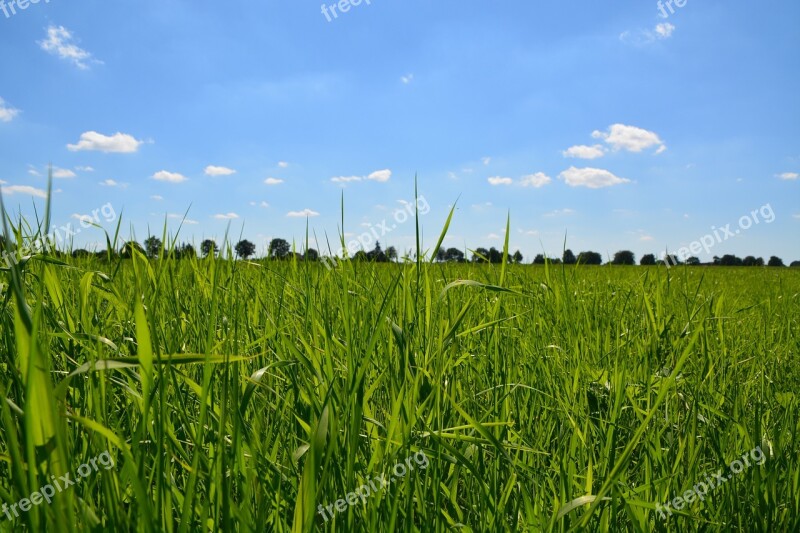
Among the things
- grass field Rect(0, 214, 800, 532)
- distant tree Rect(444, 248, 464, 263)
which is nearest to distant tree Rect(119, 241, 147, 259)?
grass field Rect(0, 214, 800, 532)

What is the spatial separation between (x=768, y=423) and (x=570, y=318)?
2.38 feet

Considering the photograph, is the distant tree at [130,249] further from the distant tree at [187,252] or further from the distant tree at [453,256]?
the distant tree at [453,256]

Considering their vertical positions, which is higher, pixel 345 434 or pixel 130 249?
pixel 130 249

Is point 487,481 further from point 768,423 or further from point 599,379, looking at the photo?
point 768,423

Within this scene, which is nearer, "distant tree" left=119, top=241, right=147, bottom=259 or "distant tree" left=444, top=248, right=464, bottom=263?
"distant tree" left=119, top=241, right=147, bottom=259

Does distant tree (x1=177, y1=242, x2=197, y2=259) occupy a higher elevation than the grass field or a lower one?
higher

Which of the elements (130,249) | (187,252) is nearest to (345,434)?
(130,249)

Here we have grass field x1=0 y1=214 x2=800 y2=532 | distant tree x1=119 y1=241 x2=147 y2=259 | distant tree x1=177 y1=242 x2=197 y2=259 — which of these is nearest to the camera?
grass field x1=0 y1=214 x2=800 y2=532

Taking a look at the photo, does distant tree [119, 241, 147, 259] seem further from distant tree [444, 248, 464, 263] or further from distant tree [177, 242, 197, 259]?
distant tree [444, 248, 464, 263]

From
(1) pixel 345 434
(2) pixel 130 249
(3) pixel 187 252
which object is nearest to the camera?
(1) pixel 345 434

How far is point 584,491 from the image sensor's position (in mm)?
1133

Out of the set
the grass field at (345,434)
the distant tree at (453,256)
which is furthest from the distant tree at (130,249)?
the distant tree at (453,256)

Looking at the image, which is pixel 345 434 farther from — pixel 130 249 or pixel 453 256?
pixel 453 256

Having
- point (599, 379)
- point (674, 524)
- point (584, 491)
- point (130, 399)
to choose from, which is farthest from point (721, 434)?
point (130, 399)
